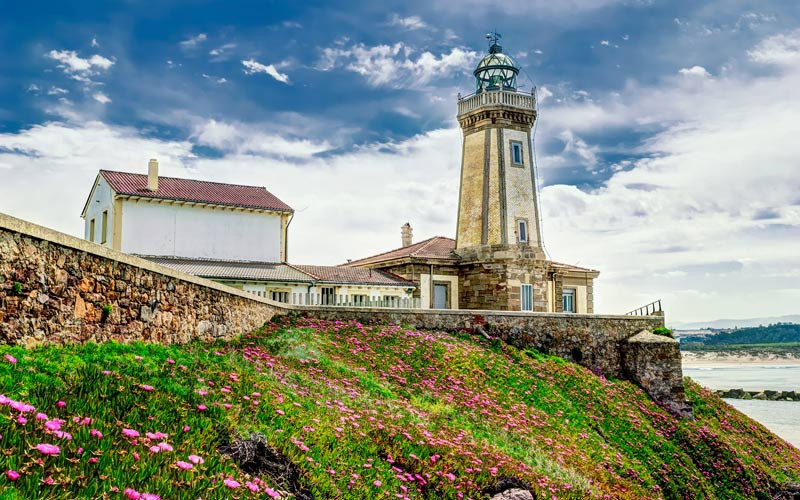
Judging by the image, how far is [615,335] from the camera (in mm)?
30641

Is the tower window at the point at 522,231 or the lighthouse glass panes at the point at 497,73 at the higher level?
the lighthouse glass panes at the point at 497,73

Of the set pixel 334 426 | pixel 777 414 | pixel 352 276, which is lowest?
pixel 777 414

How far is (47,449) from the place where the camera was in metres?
4.95

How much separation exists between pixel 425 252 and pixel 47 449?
34425 mm

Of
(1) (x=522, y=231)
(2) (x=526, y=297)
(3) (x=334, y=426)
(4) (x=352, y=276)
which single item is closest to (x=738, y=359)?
(1) (x=522, y=231)

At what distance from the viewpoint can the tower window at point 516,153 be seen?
3875cm

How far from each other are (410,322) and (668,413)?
38.3ft

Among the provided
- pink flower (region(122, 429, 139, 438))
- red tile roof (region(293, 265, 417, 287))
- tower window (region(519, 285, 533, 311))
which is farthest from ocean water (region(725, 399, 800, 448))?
pink flower (region(122, 429, 139, 438))

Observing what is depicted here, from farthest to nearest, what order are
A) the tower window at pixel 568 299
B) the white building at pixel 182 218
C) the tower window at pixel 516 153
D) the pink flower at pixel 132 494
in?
the tower window at pixel 568 299
the tower window at pixel 516 153
the white building at pixel 182 218
the pink flower at pixel 132 494

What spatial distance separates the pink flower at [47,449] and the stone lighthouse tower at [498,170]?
3360 centimetres

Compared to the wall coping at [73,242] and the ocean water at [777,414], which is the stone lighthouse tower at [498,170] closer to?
the ocean water at [777,414]

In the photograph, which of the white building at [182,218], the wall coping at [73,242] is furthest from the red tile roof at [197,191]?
the wall coping at [73,242]

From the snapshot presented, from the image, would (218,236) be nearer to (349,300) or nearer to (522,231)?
(349,300)

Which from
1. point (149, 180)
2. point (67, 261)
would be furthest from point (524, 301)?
point (67, 261)
